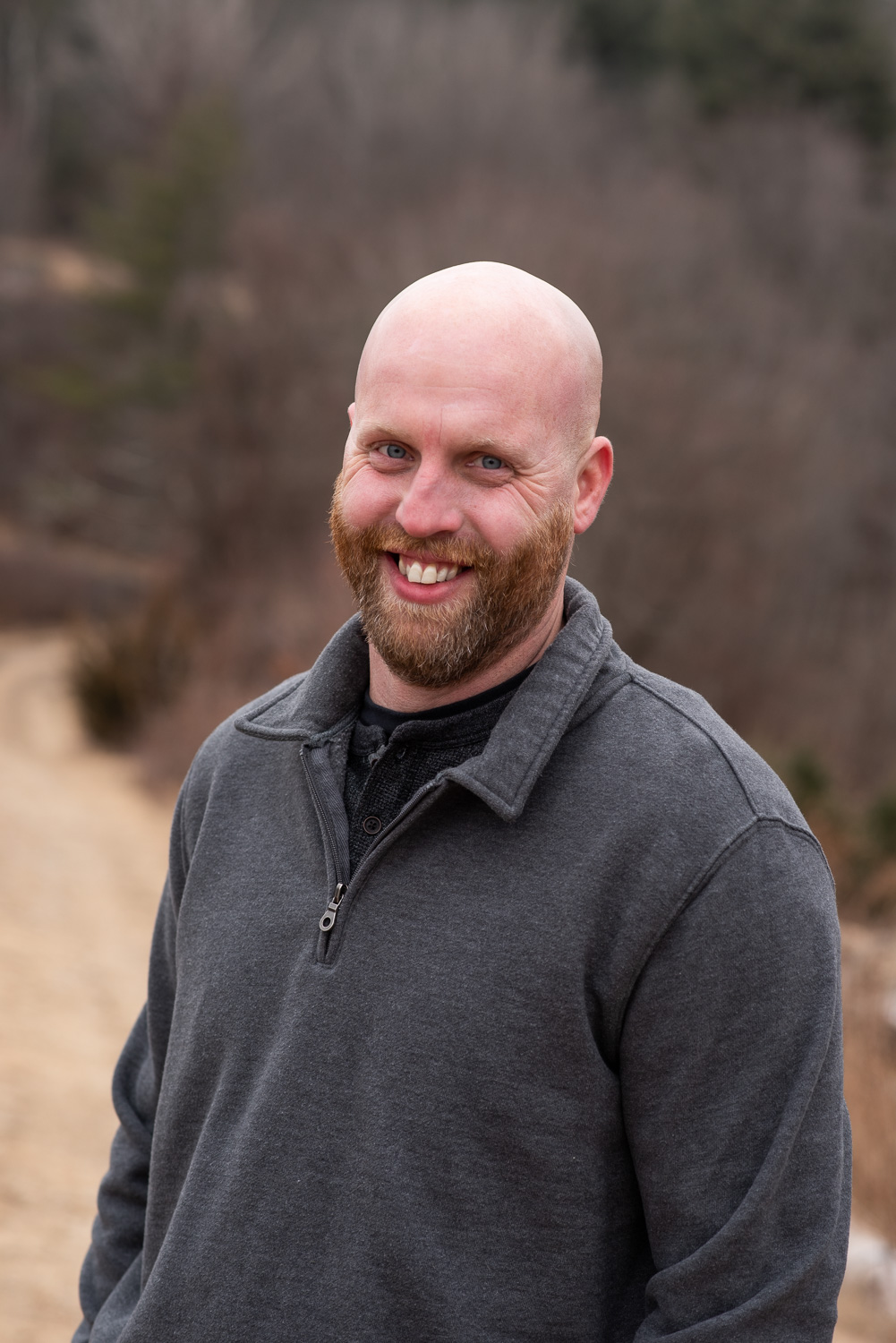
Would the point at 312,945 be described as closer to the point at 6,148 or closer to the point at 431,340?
the point at 431,340

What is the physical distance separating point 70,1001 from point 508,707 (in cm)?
766

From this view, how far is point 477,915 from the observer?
158cm

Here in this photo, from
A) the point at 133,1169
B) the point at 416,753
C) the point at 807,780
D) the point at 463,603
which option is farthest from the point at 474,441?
the point at 807,780

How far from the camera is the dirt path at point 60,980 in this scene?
5.52m

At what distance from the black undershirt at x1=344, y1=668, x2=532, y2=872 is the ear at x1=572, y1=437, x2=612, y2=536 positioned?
0.72ft

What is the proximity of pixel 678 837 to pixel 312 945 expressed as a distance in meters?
0.49

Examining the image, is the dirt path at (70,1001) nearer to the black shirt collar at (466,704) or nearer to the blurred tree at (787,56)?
the black shirt collar at (466,704)

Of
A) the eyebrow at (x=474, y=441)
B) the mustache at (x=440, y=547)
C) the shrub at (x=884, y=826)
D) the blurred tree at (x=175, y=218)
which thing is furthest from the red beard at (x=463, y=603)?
the blurred tree at (x=175, y=218)

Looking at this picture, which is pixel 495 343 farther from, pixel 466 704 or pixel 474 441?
pixel 466 704

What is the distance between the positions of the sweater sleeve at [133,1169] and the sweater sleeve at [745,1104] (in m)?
0.82

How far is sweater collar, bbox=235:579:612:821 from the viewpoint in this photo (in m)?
1.59

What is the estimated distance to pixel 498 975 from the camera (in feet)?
5.09

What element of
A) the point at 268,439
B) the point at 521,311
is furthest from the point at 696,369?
the point at 521,311

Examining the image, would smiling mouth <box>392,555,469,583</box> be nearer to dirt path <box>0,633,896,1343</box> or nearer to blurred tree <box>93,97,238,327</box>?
dirt path <box>0,633,896,1343</box>
